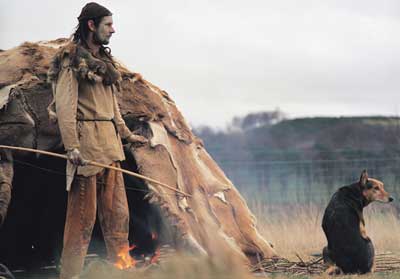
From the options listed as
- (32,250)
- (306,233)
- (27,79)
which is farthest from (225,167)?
(27,79)

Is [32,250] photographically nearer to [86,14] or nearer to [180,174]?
[180,174]

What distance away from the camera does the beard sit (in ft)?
21.6

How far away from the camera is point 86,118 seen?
6.48 meters

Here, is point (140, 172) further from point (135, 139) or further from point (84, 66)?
point (84, 66)

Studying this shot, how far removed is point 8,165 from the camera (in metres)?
7.38

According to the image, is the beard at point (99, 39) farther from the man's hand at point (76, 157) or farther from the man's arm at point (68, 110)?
the man's hand at point (76, 157)

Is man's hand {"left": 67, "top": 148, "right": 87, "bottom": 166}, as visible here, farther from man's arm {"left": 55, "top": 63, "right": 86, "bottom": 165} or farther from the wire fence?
the wire fence

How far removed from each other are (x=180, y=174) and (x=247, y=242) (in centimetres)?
88

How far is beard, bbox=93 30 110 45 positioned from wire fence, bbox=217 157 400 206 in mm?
9575

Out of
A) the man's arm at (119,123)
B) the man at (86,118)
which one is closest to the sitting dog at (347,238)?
the man's arm at (119,123)

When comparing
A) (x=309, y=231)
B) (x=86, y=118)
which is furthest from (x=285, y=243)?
(x=86, y=118)

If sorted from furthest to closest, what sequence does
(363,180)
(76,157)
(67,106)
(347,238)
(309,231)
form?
1. (309,231)
2. (363,180)
3. (347,238)
4. (67,106)
5. (76,157)

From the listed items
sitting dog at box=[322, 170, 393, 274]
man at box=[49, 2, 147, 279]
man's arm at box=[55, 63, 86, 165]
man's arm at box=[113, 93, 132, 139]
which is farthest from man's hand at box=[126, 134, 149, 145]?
sitting dog at box=[322, 170, 393, 274]

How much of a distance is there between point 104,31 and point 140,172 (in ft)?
4.85
